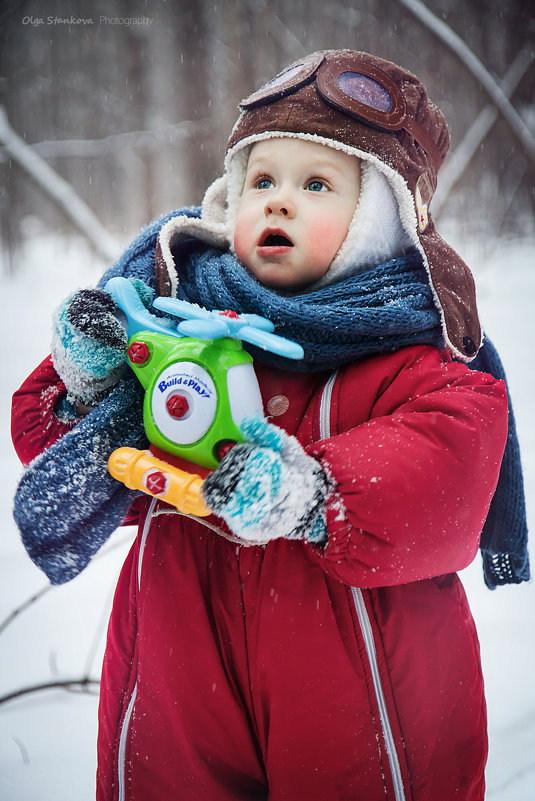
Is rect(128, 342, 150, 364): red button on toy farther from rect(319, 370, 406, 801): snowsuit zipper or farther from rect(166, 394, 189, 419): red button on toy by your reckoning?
rect(319, 370, 406, 801): snowsuit zipper

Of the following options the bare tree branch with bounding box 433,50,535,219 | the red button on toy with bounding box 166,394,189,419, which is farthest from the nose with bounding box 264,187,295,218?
the bare tree branch with bounding box 433,50,535,219

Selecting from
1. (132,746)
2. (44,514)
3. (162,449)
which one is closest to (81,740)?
(132,746)

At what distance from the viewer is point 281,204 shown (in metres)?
0.65

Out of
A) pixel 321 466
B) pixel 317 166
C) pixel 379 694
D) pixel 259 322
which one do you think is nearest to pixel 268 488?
pixel 321 466

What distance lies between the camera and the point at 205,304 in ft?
2.18

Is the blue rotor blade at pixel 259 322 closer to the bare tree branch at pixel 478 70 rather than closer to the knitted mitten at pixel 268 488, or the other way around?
the knitted mitten at pixel 268 488

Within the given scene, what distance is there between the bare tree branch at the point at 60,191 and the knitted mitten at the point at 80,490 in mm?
1469

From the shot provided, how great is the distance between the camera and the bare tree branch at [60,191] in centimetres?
198

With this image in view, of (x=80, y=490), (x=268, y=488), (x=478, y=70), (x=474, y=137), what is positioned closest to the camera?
(x=268, y=488)

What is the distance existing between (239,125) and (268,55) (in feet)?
3.92

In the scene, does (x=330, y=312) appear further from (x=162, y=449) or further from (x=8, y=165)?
(x=8, y=165)

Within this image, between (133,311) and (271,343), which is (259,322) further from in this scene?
(133,311)

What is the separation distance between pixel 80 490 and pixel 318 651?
285mm

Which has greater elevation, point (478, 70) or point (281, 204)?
point (478, 70)
